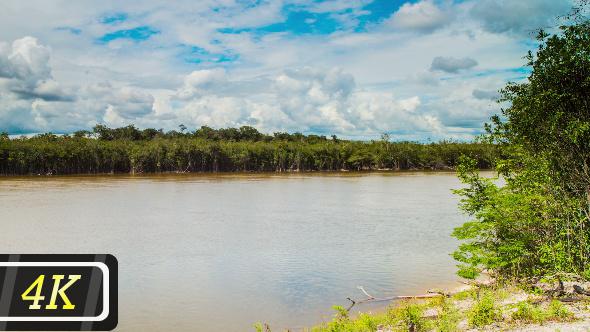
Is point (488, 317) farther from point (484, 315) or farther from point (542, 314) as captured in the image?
point (542, 314)

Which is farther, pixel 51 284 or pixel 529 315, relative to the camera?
pixel 529 315

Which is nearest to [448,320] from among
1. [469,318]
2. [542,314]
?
[469,318]

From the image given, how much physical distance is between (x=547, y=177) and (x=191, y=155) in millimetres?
102180

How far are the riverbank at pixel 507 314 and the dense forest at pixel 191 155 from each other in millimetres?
79393

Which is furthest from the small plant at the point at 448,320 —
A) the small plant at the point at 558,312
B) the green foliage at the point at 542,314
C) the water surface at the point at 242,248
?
the water surface at the point at 242,248

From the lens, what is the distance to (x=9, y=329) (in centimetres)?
1246

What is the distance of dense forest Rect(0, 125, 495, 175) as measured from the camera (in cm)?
9531

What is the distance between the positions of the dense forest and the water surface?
5160 centimetres

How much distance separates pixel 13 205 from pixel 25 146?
57413mm

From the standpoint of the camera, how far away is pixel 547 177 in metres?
12.1

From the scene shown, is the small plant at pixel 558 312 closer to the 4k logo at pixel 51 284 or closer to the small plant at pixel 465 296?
the small plant at pixel 465 296

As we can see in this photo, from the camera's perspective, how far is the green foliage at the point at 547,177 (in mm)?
11578

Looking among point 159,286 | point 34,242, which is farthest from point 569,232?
point 34,242

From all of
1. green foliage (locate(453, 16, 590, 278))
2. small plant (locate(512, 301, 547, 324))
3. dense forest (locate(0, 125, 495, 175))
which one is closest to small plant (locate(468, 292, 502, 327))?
small plant (locate(512, 301, 547, 324))
